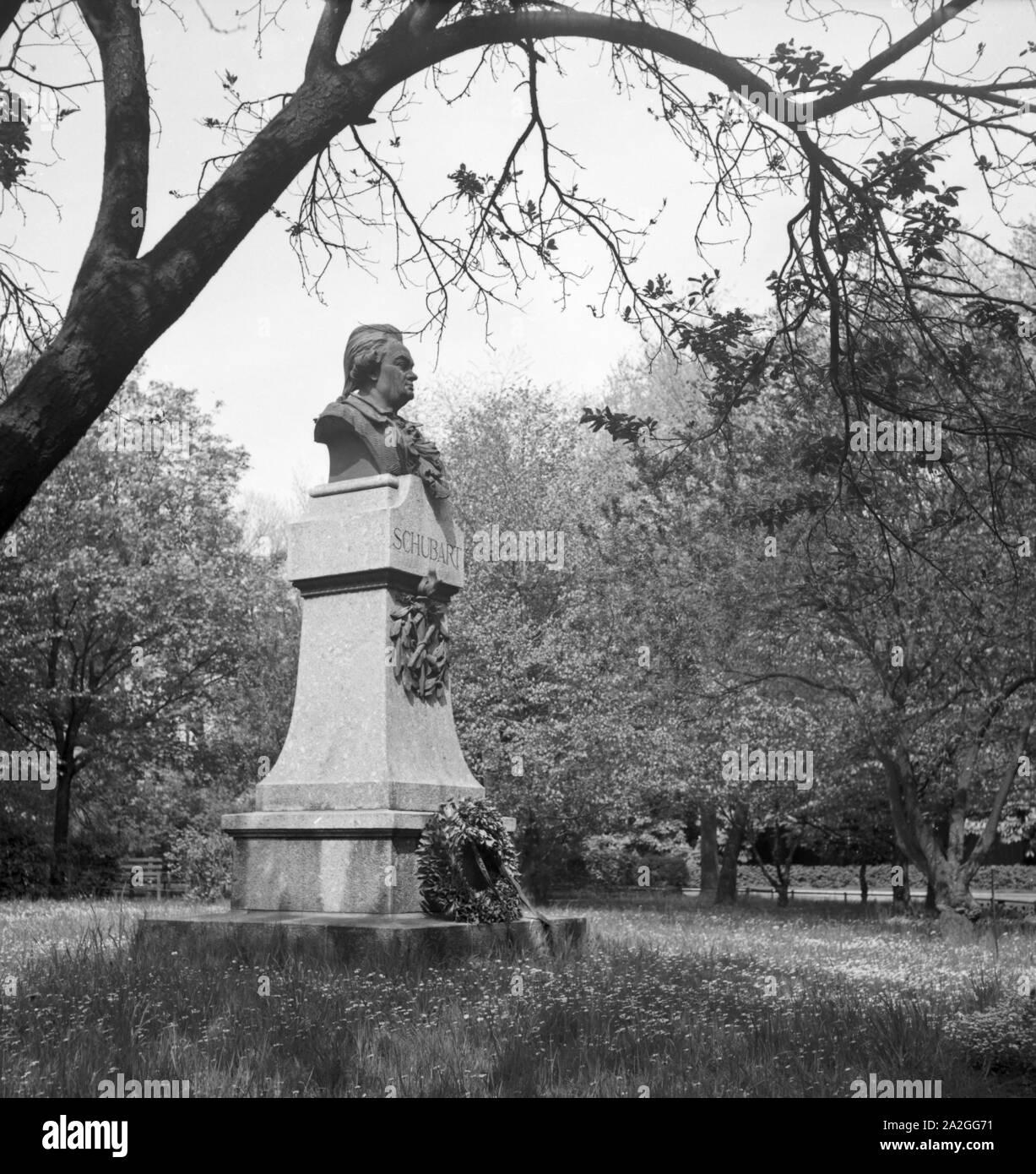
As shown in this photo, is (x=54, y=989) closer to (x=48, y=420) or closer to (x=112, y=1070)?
(x=112, y=1070)

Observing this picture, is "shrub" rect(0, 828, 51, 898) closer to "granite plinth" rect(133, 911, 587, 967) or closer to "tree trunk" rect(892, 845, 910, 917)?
"tree trunk" rect(892, 845, 910, 917)

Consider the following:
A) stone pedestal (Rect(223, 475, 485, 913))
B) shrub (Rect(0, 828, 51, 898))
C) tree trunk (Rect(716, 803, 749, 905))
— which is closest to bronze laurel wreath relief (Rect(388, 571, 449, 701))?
stone pedestal (Rect(223, 475, 485, 913))

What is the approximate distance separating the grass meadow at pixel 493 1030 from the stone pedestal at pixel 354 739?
1.15 m

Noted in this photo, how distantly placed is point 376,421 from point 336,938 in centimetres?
443

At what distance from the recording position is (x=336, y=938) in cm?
867

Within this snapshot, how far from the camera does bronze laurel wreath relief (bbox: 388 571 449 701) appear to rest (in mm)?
10305

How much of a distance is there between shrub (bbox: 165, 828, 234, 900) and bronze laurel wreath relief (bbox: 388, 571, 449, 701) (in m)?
15.3

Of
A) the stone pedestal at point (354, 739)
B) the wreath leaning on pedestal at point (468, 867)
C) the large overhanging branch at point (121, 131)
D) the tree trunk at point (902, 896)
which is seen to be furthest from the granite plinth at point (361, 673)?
the tree trunk at point (902, 896)

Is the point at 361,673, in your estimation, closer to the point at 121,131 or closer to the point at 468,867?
the point at 468,867

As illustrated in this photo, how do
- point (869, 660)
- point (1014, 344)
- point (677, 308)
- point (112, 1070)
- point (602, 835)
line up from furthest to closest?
point (602, 835)
point (869, 660)
point (677, 308)
point (1014, 344)
point (112, 1070)

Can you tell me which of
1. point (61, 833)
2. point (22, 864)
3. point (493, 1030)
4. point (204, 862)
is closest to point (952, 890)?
point (493, 1030)

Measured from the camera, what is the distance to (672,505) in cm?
2467
